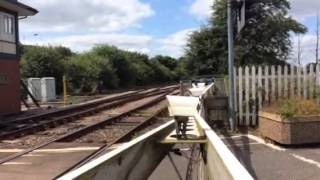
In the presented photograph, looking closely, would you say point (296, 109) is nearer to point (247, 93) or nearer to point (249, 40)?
point (247, 93)

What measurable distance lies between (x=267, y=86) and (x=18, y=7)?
1842 cm

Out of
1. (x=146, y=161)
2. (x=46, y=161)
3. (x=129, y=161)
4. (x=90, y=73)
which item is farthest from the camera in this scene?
(x=90, y=73)

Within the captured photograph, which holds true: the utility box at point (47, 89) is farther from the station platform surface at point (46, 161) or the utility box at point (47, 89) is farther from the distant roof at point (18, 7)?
the station platform surface at point (46, 161)

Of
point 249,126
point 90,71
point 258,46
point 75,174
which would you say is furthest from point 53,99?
point 75,174

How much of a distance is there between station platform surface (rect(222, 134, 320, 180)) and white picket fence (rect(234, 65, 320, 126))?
2.05 metres

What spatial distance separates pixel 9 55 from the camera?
1201 inches

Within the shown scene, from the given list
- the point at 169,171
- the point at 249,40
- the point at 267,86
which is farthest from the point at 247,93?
the point at 249,40

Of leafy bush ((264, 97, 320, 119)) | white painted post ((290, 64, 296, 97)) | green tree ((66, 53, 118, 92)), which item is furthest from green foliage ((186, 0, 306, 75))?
leafy bush ((264, 97, 320, 119))

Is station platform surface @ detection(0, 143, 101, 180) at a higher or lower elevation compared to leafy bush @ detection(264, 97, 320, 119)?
lower

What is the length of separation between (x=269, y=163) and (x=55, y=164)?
386 cm

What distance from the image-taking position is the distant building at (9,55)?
29516 mm

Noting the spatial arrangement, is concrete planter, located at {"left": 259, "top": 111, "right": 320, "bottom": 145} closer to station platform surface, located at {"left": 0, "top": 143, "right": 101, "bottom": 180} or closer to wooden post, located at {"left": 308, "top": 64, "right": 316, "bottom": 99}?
wooden post, located at {"left": 308, "top": 64, "right": 316, "bottom": 99}

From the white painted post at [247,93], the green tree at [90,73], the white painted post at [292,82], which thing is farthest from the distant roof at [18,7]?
the green tree at [90,73]

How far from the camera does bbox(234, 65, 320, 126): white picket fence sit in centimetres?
1606
